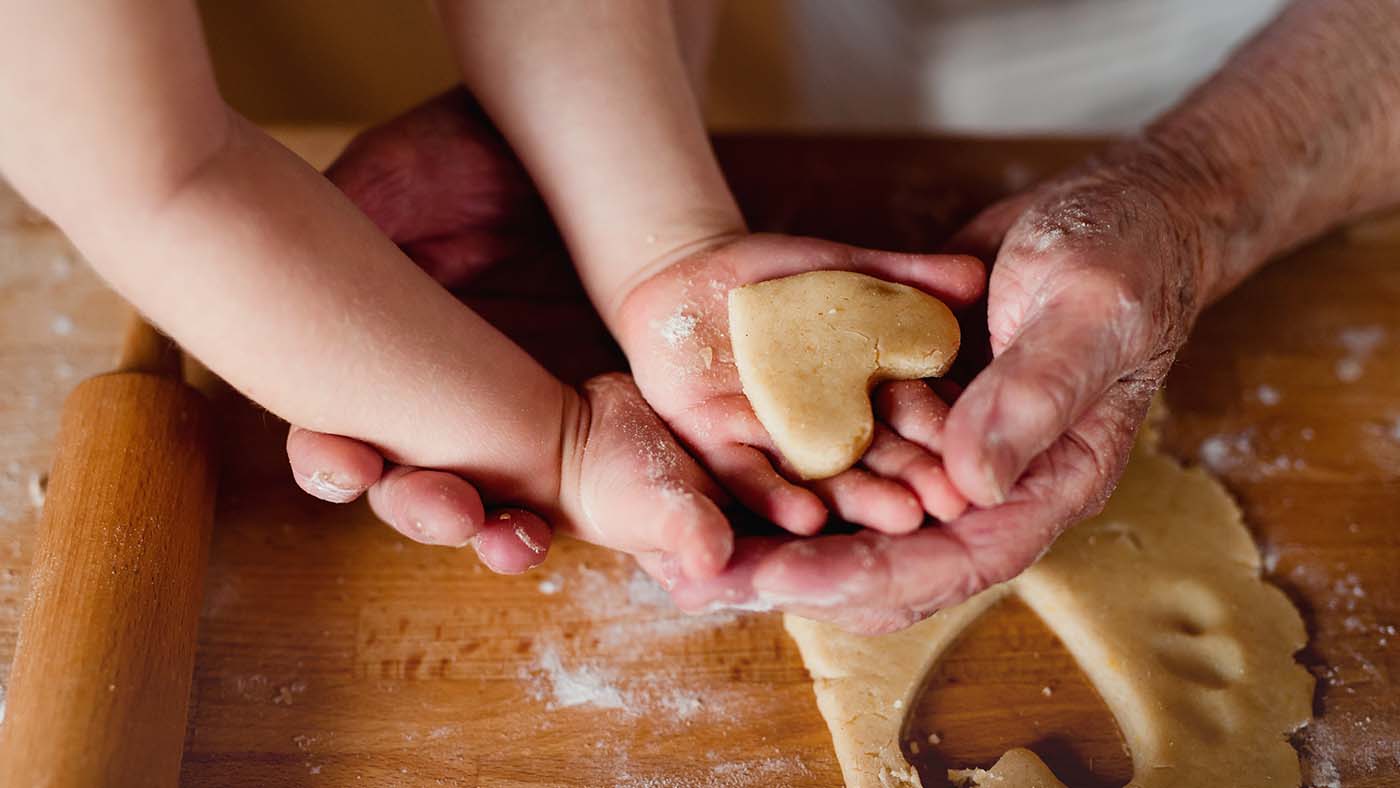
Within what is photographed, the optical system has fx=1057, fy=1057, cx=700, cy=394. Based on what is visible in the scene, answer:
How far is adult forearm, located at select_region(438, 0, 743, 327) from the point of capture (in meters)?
1.16

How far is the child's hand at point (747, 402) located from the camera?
0.89 metres

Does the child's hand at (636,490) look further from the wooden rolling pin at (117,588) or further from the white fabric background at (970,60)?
the white fabric background at (970,60)

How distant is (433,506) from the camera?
3.12ft

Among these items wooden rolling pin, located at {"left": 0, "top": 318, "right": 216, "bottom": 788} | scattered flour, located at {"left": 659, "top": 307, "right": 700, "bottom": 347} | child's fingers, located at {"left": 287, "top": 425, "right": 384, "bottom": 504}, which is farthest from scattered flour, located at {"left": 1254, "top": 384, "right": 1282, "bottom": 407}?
wooden rolling pin, located at {"left": 0, "top": 318, "right": 216, "bottom": 788}

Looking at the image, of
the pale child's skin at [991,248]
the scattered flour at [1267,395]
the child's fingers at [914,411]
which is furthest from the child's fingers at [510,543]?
the scattered flour at [1267,395]

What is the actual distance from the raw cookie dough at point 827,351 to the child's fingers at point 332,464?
14.1 inches

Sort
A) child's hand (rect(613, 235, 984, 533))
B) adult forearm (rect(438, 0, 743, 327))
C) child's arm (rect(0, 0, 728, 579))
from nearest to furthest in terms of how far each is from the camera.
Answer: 1. child's arm (rect(0, 0, 728, 579))
2. child's hand (rect(613, 235, 984, 533))
3. adult forearm (rect(438, 0, 743, 327))

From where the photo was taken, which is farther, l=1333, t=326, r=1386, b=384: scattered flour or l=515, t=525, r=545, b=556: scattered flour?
l=1333, t=326, r=1386, b=384: scattered flour

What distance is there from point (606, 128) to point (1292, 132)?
871 mm

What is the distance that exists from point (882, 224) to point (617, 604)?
68 cm

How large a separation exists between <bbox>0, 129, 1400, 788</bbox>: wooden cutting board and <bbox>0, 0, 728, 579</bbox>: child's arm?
160 millimetres

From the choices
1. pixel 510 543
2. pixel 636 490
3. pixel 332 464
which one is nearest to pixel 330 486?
pixel 332 464

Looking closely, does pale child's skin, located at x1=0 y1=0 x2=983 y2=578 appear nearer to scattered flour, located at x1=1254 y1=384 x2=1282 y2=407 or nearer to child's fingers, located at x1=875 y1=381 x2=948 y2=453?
child's fingers, located at x1=875 y1=381 x2=948 y2=453

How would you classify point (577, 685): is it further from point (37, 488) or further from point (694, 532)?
point (37, 488)
